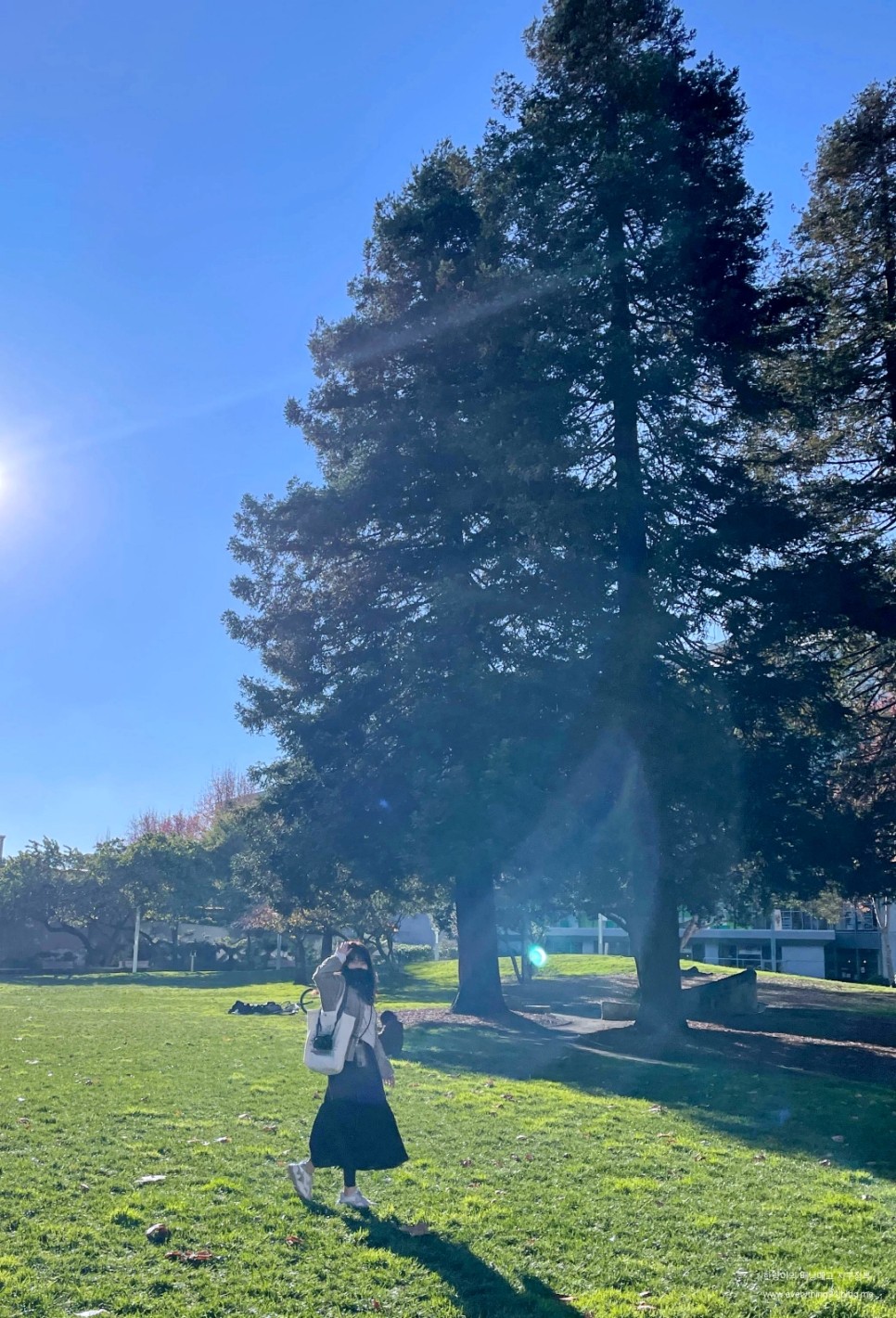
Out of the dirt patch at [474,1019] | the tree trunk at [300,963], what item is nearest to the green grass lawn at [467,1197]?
the dirt patch at [474,1019]

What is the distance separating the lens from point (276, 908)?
85.5 feet

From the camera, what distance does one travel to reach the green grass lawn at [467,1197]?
557 centimetres

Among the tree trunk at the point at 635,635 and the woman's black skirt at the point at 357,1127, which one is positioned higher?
the tree trunk at the point at 635,635

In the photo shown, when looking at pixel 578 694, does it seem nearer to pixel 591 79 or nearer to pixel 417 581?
pixel 417 581

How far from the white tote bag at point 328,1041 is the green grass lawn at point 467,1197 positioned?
34.7 inches

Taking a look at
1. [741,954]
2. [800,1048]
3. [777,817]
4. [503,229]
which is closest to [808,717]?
[777,817]

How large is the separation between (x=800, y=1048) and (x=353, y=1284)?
1366 centimetres

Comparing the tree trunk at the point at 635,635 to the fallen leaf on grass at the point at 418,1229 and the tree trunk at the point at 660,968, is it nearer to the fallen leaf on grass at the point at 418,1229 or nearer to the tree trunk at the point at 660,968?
the tree trunk at the point at 660,968

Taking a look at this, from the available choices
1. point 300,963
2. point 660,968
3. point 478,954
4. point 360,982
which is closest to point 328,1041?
point 360,982

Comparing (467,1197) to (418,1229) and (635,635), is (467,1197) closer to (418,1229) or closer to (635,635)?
(418,1229)

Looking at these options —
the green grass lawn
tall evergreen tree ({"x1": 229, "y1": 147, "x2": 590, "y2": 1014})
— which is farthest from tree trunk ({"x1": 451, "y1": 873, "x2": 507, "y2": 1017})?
the green grass lawn

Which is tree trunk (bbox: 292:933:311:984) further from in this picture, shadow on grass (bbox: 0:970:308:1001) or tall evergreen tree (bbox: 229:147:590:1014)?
tall evergreen tree (bbox: 229:147:590:1014)

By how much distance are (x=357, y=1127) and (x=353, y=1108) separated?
12 centimetres

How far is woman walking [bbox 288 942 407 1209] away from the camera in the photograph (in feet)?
23.7
